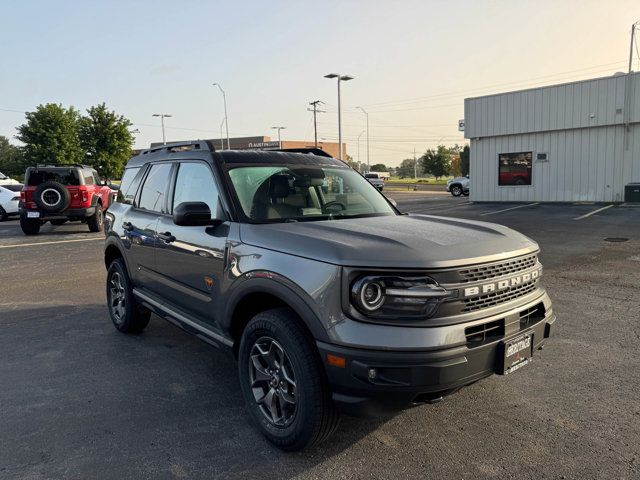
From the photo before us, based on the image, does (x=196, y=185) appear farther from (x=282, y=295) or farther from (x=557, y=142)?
(x=557, y=142)

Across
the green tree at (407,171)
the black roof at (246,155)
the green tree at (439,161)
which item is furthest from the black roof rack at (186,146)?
the green tree at (407,171)

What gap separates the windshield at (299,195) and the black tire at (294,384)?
820 mm

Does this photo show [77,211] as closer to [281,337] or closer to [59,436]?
[59,436]

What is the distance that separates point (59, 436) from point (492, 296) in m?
2.91

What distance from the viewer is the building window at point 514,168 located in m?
22.9

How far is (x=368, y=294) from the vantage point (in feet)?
8.61

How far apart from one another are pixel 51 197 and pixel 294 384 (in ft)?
45.2

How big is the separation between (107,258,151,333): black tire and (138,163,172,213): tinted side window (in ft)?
2.78

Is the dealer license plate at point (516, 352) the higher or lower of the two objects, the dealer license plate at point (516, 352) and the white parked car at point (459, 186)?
the lower

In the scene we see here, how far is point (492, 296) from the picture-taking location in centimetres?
288

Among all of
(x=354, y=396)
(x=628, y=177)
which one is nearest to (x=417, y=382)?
(x=354, y=396)

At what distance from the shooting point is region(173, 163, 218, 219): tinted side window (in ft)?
12.5

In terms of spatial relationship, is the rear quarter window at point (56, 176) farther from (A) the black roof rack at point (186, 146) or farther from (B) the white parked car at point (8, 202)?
(A) the black roof rack at point (186, 146)

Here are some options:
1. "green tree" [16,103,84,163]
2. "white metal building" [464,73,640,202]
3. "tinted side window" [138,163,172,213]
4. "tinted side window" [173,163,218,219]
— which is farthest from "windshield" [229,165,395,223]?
"green tree" [16,103,84,163]
